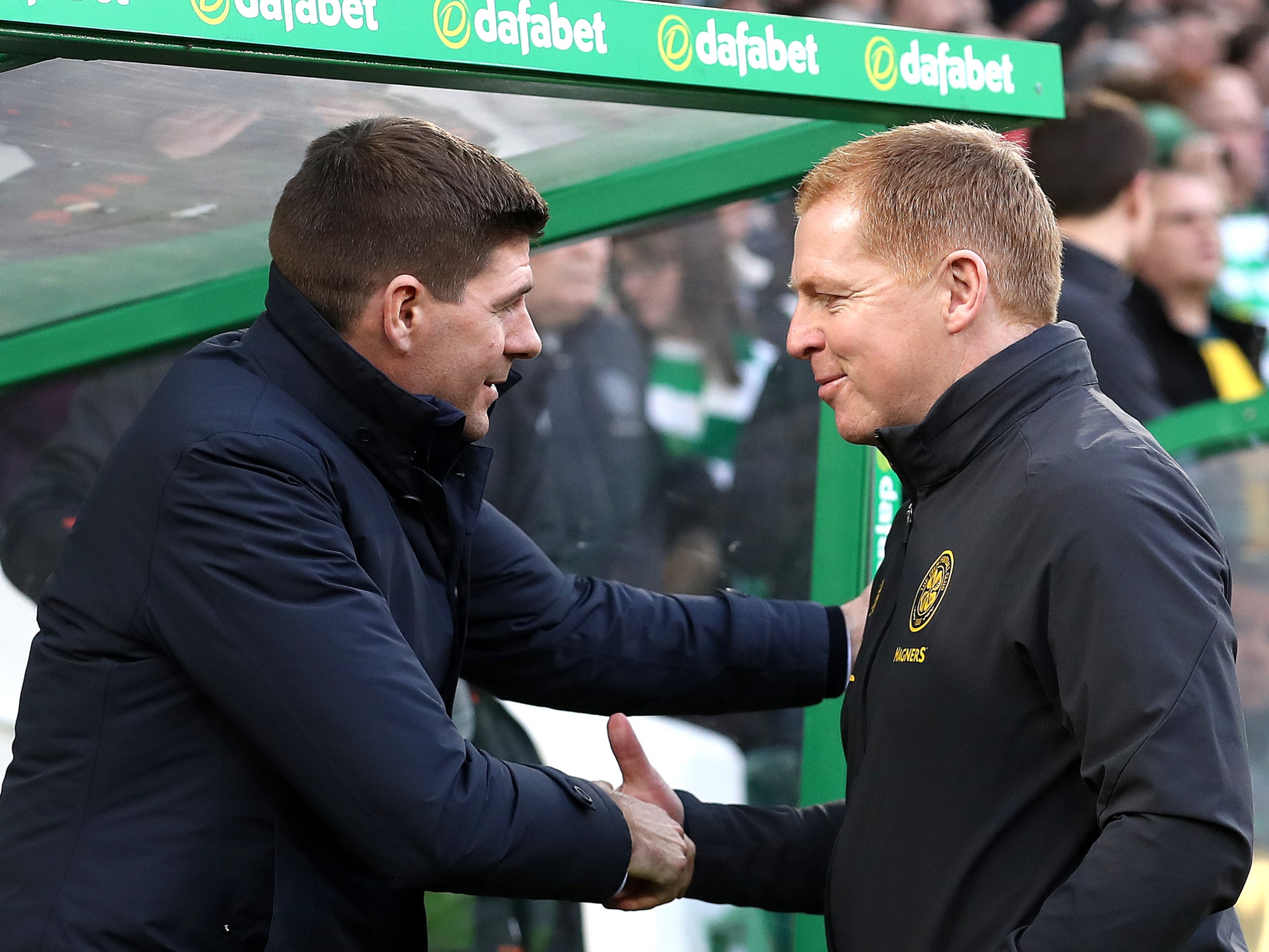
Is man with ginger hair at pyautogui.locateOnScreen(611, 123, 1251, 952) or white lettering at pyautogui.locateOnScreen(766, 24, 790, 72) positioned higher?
white lettering at pyautogui.locateOnScreen(766, 24, 790, 72)

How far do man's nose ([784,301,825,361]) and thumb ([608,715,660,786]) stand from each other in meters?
0.56

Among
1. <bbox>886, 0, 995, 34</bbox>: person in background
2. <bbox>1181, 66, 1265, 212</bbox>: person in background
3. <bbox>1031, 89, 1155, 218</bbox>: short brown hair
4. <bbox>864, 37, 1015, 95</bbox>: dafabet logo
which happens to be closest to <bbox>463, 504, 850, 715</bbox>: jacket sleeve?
<bbox>864, 37, 1015, 95</bbox>: dafabet logo

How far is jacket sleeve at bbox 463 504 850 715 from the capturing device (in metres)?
2.17

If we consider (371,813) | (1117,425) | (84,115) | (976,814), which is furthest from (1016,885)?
(84,115)

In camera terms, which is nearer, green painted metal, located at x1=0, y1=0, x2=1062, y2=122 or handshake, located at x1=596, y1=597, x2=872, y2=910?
green painted metal, located at x1=0, y1=0, x2=1062, y2=122

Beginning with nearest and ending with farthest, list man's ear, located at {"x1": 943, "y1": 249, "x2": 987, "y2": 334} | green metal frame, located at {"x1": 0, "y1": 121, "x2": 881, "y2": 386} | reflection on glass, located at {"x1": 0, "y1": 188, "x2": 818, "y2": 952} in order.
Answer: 1. man's ear, located at {"x1": 943, "y1": 249, "x2": 987, "y2": 334}
2. green metal frame, located at {"x1": 0, "y1": 121, "x2": 881, "y2": 386}
3. reflection on glass, located at {"x1": 0, "y1": 188, "x2": 818, "y2": 952}

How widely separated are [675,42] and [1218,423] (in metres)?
2.19

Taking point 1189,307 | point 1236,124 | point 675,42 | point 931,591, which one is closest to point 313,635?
point 931,591

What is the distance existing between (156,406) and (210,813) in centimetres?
44

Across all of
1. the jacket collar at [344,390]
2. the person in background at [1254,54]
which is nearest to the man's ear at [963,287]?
the jacket collar at [344,390]

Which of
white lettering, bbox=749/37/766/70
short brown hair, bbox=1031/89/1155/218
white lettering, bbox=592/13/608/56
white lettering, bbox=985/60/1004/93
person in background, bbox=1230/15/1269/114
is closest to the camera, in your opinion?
white lettering, bbox=592/13/608/56

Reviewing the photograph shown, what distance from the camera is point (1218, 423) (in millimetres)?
3602

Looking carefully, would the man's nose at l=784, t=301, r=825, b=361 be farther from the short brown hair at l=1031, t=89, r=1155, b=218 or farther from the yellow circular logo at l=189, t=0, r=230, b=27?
the short brown hair at l=1031, t=89, r=1155, b=218

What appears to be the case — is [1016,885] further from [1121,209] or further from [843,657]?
[1121,209]
